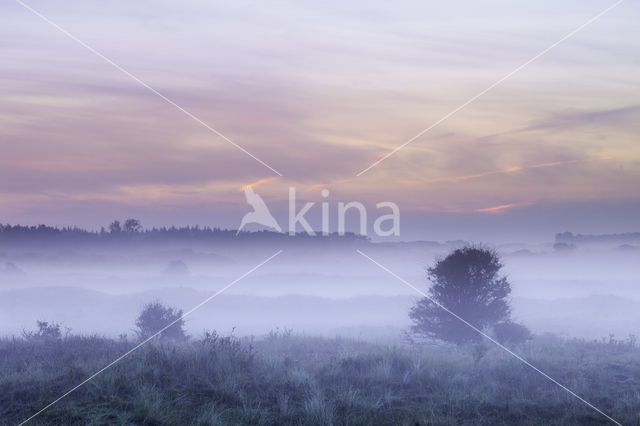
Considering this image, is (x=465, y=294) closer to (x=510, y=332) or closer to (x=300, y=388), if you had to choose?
(x=510, y=332)

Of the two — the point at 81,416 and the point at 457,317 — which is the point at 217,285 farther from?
the point at 81,416

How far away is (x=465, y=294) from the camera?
80.7 ft

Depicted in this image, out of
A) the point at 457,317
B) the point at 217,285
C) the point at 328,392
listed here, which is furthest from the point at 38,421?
the point at 217,285

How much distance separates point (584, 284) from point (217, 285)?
5372 cm

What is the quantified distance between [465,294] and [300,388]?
14.5m

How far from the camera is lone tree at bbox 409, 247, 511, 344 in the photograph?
24.3 m

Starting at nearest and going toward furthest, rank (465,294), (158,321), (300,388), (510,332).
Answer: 1. (300,388)
2. (510,332)
3. (465,294)
4. (158,321)

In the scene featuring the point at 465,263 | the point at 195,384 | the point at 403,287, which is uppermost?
the point at 465,263

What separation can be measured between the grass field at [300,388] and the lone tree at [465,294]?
793 centimetres

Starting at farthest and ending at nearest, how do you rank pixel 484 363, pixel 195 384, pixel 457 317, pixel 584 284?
1. pixel 584 284
2. pixel 457 317
3. pixel 484 363
4. pixel 195 384

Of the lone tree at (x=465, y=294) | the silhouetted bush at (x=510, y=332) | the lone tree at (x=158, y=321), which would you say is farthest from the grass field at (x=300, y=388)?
the lone tree at (x=158, y=321)

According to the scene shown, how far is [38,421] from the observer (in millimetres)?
9211

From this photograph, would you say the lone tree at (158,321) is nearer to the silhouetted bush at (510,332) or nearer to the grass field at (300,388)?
the grass field at (300,388)

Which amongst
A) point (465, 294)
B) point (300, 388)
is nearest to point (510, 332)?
point (465, 294)
